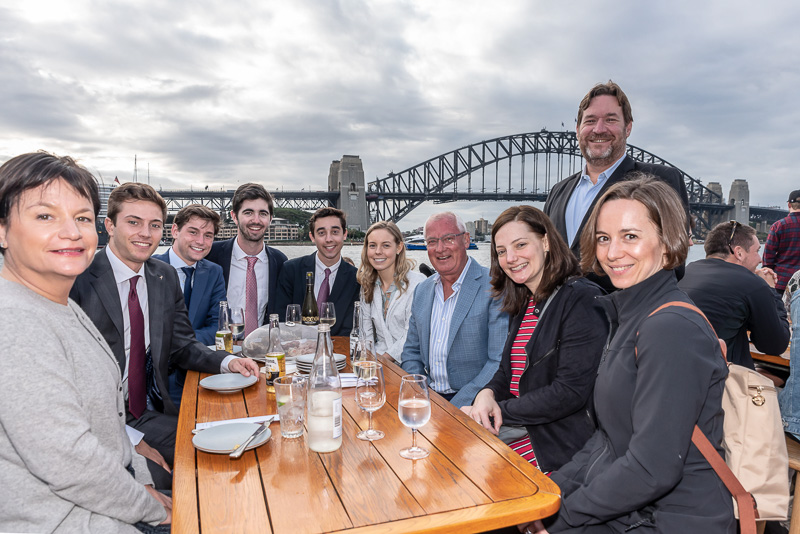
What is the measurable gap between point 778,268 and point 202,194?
43.9 m

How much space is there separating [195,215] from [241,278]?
25.9 inches

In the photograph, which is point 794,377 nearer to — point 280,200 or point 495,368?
point 495,368

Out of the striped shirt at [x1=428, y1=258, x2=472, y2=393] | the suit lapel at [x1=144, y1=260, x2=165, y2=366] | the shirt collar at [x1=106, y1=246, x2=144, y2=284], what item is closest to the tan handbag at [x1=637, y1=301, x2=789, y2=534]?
the striped shirt at [x1=428, y1=258, x2=472, y2=393]

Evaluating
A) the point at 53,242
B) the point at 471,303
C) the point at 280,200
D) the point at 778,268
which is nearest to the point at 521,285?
the point at 471,303

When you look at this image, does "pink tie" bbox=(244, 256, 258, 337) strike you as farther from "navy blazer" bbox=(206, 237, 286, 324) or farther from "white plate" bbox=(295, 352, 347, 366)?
"white plate" bbox=(295, 352, 347, 366)

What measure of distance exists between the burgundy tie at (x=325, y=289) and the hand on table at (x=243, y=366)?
1589mm

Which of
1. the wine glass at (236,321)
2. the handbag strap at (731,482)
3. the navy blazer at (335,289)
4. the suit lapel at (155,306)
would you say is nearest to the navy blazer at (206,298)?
the navy blazer at (335,289)

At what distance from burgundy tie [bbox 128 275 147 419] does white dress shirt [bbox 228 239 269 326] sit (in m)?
1.56

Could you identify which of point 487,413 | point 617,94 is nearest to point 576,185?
point 617,94

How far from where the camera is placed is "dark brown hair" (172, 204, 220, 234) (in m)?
3.97

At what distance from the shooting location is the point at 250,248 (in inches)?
165

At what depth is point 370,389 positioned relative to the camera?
1601 mm

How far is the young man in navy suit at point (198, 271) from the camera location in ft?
12.2

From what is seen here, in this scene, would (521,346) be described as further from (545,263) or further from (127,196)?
(127,196)
